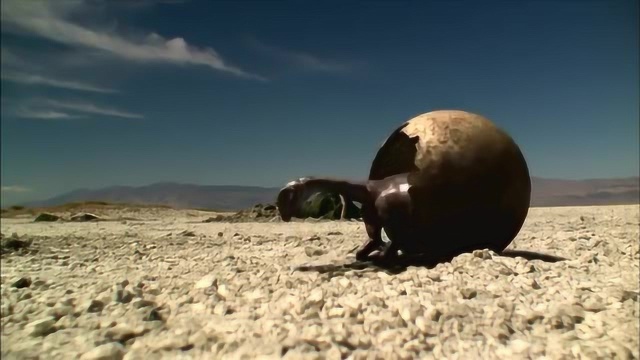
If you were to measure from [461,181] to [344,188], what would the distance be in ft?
3.80

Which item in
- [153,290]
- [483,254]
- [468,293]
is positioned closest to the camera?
[468,293]

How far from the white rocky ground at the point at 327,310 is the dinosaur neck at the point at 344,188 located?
27.7 inches

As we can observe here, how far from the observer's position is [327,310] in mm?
4062

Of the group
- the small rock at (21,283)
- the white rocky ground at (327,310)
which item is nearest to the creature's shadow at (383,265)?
the white rocky ground at (327,310)

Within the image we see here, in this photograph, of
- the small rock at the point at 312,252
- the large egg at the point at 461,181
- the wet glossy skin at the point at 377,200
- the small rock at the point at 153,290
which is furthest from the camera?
the small rock at the point at 312,252

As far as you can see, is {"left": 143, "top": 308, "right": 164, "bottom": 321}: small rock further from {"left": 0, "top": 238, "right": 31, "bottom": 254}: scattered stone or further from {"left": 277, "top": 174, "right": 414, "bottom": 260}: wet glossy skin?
{"left": 0, "top": 238, "right": 31, "bottom": 254}: scattered stone

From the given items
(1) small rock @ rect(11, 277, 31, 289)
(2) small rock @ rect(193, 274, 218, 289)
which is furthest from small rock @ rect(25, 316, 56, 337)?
(1) small rock @ rect(11, 277, 31, 289)

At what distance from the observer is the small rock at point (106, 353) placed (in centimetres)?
347

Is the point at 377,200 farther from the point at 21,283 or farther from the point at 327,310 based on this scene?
the point at 21,283

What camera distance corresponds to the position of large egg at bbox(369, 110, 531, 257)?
5.59 m

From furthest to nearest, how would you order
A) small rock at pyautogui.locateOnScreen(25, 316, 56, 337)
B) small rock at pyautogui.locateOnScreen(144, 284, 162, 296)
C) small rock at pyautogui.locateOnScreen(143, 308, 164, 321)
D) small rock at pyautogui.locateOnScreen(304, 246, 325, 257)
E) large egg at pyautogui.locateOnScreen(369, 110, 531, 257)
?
small rock at pyautogui.locateOnScreen(304, 246, 325, 257) < large egg at pyautogui.locateOnScreen(369, 110, 531, 257) < small rock at pyautogui.locateOnScreen(144, 284, 162, 296) < small rock at pyautogui.locateOnScreen(143, 308, 164, 321) < small rock at pyautogui.locateOnScreen(25, 316, 56, 337)

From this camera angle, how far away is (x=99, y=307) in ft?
14.8

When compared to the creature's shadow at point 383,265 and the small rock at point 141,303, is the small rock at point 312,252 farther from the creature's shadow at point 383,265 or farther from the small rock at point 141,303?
the small rock at point 141,303

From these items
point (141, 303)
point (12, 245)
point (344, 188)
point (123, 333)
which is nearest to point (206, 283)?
point (141, 303)
